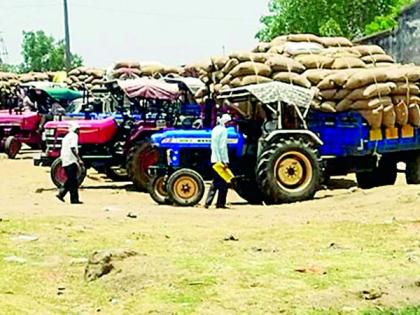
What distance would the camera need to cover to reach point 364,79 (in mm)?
17891

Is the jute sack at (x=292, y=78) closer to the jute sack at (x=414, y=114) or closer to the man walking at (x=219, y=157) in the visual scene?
the jute sack at (x=414, y=114)

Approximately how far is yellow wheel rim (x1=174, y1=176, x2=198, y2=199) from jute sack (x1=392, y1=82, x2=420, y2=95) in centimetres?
395

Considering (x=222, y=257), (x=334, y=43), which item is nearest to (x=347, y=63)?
(x=334, y=43)

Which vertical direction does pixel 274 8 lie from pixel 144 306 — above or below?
above

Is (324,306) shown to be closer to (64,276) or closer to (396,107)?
(64,276)

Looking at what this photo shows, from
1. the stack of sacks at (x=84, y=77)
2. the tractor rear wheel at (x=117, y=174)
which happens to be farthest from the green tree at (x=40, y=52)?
the tractor rear wheel at (x=117, y=174)

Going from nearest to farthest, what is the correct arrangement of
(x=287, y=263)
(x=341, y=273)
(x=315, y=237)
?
(x=341, y=273) < (x=287, y=263) < (x=315, y=237)

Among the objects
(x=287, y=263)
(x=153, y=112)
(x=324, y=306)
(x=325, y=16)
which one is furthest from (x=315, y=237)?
(x=325, y=16)

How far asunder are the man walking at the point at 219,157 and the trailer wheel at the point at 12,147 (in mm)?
15167

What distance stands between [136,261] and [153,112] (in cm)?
1146

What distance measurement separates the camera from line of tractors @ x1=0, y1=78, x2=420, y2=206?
1728 cm

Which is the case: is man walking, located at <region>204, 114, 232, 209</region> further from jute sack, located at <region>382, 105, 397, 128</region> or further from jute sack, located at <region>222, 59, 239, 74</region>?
jute sack, located at <region>382, 105, 397, 128</region>

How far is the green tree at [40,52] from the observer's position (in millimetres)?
80375

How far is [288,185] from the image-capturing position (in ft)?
57.1
